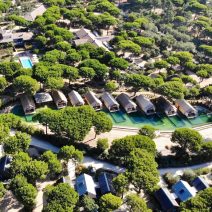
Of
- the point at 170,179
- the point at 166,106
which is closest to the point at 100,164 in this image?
the point at 170,179

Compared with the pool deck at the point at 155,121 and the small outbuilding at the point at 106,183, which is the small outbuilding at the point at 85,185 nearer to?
the small outbuilding at the point at 106,183

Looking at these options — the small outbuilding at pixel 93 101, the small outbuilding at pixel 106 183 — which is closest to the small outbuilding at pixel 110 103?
the small outbuilding at pixel 93 101

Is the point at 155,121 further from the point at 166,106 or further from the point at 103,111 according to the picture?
the point at 103,111

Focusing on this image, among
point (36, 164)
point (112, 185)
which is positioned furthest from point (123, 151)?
point (36, 164)

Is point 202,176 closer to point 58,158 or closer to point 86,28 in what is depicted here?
point 58,158

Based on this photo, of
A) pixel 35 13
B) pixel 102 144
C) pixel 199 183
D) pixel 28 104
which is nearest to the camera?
pixel 199 183
